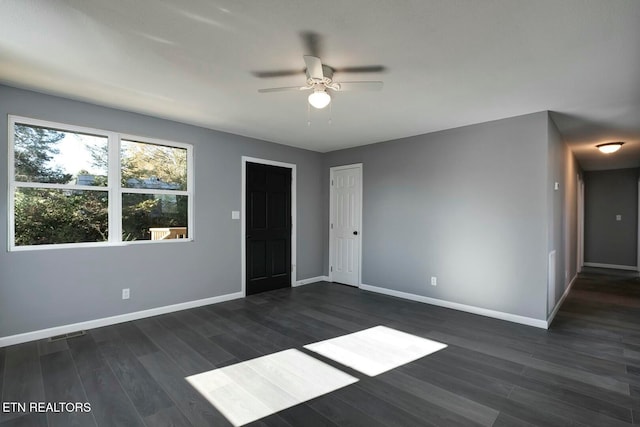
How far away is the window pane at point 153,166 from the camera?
3686 millimetres

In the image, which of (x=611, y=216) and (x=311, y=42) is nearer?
(x=311, y=42)

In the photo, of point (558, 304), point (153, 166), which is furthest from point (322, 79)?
point (558, 304)

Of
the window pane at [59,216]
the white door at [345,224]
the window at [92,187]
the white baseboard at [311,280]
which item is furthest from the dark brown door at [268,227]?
the window pane at [59,216]

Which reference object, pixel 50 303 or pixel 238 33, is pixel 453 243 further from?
pixel 50 303

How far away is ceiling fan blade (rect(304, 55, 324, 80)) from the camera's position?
84.0 inches

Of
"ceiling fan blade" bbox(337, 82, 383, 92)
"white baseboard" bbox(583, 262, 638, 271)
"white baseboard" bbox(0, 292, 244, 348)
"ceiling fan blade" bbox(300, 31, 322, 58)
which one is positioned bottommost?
"white baseboard" bbox(583, 262, 638, 271)

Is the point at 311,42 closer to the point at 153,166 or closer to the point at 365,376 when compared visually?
the point at 365,376

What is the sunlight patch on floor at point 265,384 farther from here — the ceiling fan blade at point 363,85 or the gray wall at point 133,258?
the ceiling fan blade at point 363,85

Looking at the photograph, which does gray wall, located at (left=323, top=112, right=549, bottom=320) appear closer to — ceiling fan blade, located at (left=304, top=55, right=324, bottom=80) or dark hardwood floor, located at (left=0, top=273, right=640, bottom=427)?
dark hardwood floor, located at (left=0, top=273, right=640, bottom=427)

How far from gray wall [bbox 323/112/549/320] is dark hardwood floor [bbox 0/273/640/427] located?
0.49 meters

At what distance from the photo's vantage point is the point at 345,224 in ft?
18.5

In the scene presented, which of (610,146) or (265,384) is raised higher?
(610,146)

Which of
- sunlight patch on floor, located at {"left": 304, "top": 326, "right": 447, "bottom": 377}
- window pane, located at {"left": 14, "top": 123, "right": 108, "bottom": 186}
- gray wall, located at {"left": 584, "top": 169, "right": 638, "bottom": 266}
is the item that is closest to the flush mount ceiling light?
gray wall, located at {"left": 584, "top": 169, "right": 638, "bottom": 266}

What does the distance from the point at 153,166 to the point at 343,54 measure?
288 cm
